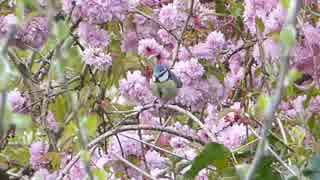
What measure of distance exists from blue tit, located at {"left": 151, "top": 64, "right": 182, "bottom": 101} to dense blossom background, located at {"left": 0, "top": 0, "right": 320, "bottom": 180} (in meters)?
0.03

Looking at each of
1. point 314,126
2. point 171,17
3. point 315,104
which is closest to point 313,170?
point 314,126

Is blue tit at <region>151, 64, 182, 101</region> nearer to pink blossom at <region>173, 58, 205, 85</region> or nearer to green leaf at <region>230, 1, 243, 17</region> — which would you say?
pink blossom at <region>173, 58, 205, 85</region>

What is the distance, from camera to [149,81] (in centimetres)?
165

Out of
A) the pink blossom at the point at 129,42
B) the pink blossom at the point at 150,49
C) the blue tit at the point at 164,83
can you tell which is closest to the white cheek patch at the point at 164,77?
the blue tit at the point at 164,83

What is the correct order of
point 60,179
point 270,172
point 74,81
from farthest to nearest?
point 74,81
point 60,179
point 270,172

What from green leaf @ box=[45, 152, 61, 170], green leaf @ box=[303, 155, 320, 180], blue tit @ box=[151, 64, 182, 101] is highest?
blue tit @ box=[151, 64, 182, 101]

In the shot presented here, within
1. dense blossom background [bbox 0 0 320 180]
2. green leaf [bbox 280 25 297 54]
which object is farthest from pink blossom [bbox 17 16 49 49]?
green leaf [bbox 280 25 297 54]

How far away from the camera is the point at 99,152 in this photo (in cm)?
164

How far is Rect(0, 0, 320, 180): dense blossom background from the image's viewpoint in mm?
1420

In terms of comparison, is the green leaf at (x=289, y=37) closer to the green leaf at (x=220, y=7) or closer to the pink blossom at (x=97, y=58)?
the pink blossom at (x=97, y=58)

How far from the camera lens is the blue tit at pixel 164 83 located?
153 centimetres

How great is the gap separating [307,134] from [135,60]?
0.55 metres

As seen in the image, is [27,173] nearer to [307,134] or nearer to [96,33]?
[96,33]

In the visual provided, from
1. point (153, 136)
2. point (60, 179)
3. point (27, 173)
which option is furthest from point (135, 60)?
point (60, 179)
